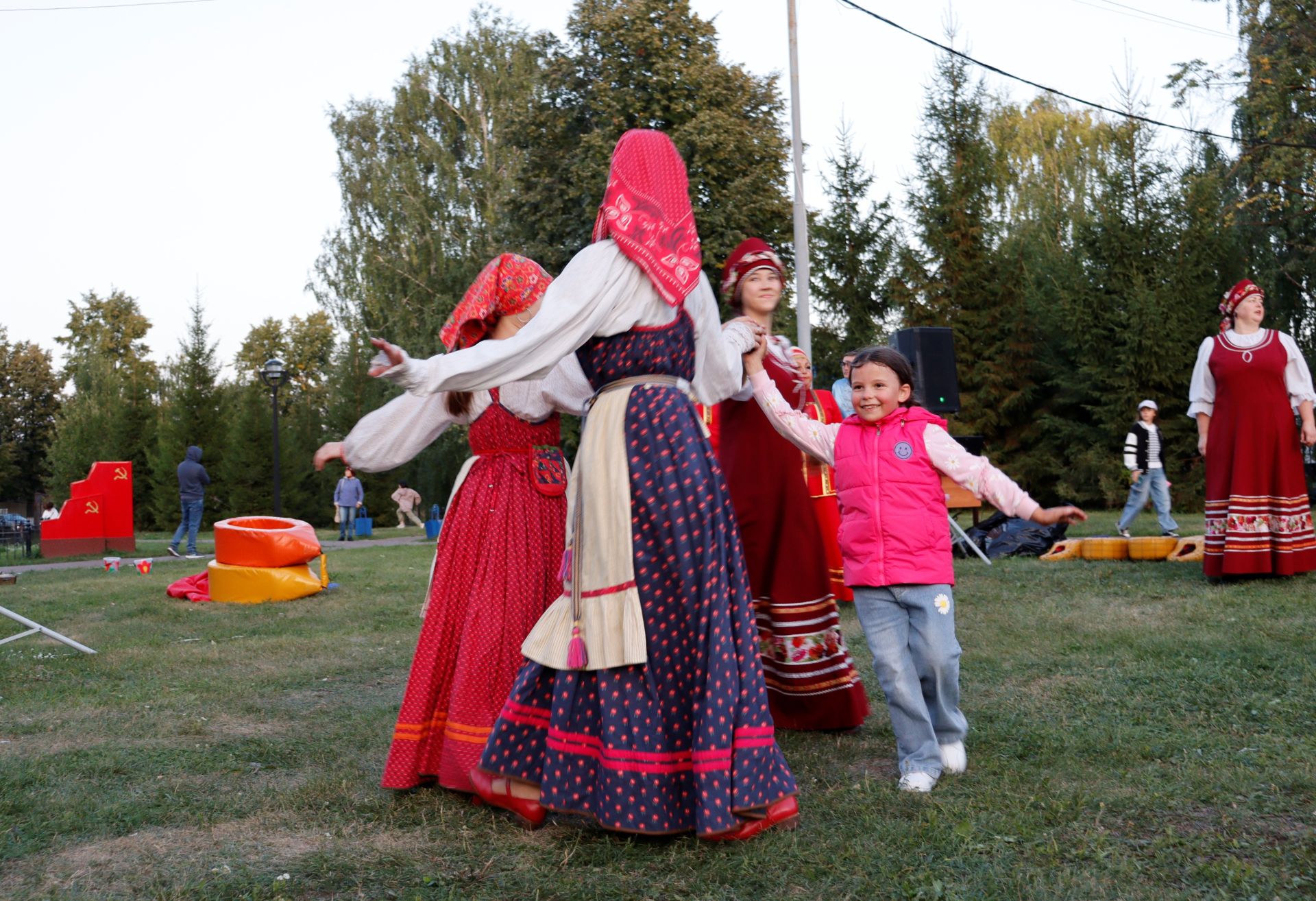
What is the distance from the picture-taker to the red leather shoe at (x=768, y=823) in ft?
10.6

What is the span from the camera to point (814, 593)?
15.4ft

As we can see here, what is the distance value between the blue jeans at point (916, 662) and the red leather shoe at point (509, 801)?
4.07 feet

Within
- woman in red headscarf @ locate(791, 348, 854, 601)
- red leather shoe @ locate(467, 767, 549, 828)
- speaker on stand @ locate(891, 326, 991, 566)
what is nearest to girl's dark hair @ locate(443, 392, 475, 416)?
red leather shoe @ locate(467, 767, 549, 828)

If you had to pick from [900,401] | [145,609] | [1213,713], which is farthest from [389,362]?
[145,609]

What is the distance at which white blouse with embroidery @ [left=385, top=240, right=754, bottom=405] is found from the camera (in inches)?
120

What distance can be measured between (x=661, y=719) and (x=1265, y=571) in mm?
6279

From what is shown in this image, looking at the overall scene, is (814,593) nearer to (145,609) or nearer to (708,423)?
(708,423)

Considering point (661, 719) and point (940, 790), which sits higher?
point (661, 719)

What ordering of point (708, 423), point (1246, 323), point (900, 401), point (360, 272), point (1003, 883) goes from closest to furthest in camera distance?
point (1003, 883), point (900, 401), point (708, 423), point (1246, 323), point (360, 272)

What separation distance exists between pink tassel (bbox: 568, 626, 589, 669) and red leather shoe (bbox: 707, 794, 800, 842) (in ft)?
1.98

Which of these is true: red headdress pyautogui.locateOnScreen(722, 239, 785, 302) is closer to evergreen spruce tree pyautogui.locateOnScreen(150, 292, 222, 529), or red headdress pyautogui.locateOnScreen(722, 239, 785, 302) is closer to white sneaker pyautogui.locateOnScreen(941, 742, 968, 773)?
white sneaker pyautogui.locateOnScreen(941, 742, 968, 773)

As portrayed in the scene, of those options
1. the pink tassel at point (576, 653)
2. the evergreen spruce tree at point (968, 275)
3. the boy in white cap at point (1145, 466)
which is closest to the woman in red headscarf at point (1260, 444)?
the boy in white cap at point (1145, 466)

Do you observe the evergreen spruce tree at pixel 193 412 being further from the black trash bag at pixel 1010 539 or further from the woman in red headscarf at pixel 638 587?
the woman in red headscarf at pixel 638 587

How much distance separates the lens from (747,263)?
4734mm
